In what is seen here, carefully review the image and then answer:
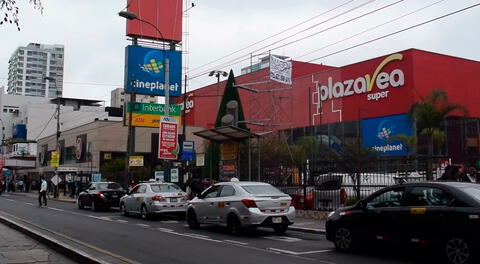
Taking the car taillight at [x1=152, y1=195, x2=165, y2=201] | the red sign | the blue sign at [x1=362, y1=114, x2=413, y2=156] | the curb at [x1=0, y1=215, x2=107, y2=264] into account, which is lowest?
the curb at [x1=0, y1=215, x2=107, y2=264]

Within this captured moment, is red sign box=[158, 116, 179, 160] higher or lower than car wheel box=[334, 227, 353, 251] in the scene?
higher

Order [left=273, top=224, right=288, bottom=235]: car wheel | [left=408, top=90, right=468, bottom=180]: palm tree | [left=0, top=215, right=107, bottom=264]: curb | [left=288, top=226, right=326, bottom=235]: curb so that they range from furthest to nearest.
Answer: [left=408, top=90, right=468, bottom=180]: palm tree → [left=288, top=226, right=326, bottom=235]: curb → [left=273, top=224, right=288, bottom=235]: car wheel → [left=0, top=215, right=107, bottom=264]: curb

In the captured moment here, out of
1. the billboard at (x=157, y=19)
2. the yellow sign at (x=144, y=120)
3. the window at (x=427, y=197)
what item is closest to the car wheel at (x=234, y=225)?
the window at (x=427, y=197)

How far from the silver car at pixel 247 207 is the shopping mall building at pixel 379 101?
1060 inches

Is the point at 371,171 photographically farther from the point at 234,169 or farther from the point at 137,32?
the point at 137,32

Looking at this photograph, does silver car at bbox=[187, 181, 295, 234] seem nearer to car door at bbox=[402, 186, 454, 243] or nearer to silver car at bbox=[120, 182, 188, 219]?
silver car at bbox=[120, 182, 188, 219]

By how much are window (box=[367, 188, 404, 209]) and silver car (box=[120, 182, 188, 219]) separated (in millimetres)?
11050

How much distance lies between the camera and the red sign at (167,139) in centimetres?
2539

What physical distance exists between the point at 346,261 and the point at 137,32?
126ft

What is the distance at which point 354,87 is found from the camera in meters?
51.0

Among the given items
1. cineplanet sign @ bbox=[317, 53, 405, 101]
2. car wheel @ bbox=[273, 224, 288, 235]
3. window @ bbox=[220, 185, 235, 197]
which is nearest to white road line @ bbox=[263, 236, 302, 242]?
car wheel @ bbox=[273, 224, 288, 235]

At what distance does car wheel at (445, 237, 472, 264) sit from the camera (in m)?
9.08

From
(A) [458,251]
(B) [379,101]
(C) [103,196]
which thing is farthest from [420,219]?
(B) [379,101]

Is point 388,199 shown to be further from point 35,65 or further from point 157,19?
point 35,65
